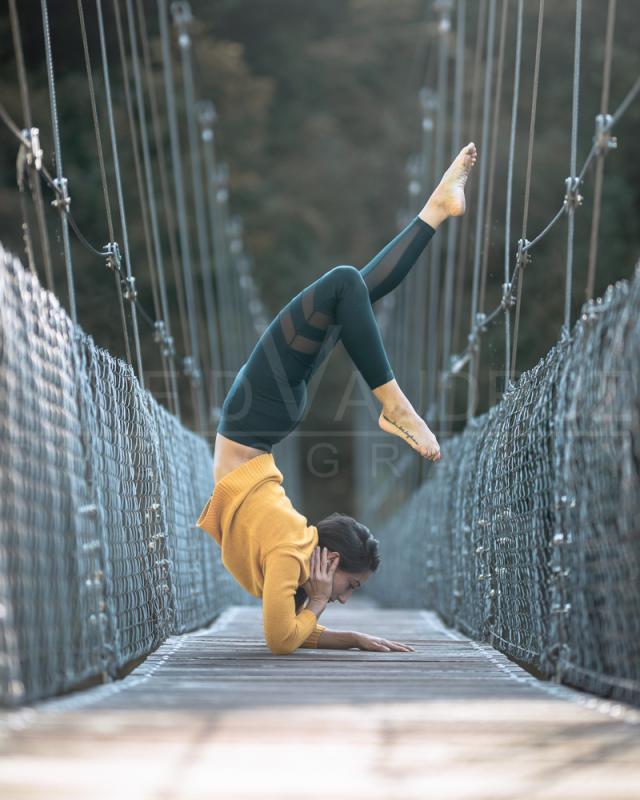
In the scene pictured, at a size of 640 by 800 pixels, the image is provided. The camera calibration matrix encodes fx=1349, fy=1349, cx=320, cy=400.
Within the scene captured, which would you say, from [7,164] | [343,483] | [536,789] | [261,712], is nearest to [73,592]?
[261,712]

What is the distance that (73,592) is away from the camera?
1.64 metres

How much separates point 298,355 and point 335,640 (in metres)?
0.51

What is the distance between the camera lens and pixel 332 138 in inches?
655

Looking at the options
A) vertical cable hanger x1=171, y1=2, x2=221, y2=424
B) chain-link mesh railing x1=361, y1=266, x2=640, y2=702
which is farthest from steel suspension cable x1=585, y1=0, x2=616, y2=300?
vertical cable hanger x1=171, y1=2, x2=221, y2=424

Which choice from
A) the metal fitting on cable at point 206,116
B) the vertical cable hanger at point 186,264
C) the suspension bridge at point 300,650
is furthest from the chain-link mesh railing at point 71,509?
the metal fitting on cable at point 206,116

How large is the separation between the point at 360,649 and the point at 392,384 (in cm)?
47

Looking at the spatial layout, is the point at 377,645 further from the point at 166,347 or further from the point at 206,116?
the point at 206,116

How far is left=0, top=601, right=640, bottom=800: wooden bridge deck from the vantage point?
1.10 m

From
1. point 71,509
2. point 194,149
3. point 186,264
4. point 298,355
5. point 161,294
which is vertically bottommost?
point 71,509

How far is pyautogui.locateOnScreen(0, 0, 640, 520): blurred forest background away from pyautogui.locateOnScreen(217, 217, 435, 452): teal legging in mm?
3387

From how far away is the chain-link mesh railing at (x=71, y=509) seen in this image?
1339mm

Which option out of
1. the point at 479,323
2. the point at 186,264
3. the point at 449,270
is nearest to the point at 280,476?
the point at 479,323

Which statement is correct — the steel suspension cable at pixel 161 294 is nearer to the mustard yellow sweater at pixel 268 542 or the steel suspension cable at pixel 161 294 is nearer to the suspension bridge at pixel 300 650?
the suspension bridge at pixel 300 650

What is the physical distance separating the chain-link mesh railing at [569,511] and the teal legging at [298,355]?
0.28 metres
